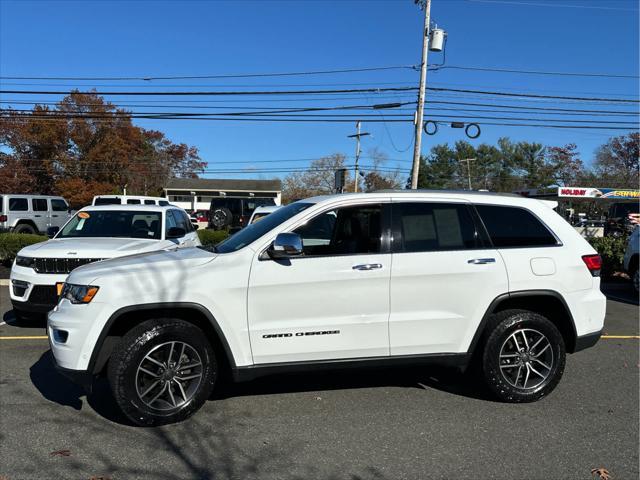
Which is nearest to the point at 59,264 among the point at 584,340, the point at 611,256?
the point at 584,340

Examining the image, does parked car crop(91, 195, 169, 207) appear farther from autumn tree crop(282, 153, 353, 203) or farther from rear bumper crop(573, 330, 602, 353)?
autumn tree crop(282, 153, 353, 203)

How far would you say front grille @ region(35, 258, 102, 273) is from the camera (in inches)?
246

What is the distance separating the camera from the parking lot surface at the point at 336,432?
324cm

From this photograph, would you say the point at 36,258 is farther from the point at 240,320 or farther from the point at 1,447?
the point at 240,320

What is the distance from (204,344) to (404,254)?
176cm

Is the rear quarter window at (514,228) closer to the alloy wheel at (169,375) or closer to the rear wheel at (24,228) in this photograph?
the alloy wheel at (169,375)

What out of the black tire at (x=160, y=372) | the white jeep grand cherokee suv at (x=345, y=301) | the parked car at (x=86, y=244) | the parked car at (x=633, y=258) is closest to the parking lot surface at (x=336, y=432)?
the black tire at (x=160, y=372)

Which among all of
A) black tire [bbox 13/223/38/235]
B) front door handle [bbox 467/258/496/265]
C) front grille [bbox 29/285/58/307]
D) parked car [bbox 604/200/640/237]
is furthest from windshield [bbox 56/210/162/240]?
parked car [bbox 604/200/640/237]

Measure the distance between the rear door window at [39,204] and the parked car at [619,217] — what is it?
82.6 feet

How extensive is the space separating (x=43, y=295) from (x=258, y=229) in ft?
11.9

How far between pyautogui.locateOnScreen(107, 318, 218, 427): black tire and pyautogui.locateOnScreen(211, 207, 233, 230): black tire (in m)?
20.0

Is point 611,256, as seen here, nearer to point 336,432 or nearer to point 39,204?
point 336,432

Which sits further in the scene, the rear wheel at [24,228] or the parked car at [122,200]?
the rear wheel at [24,228]

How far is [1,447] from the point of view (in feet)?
11.3
